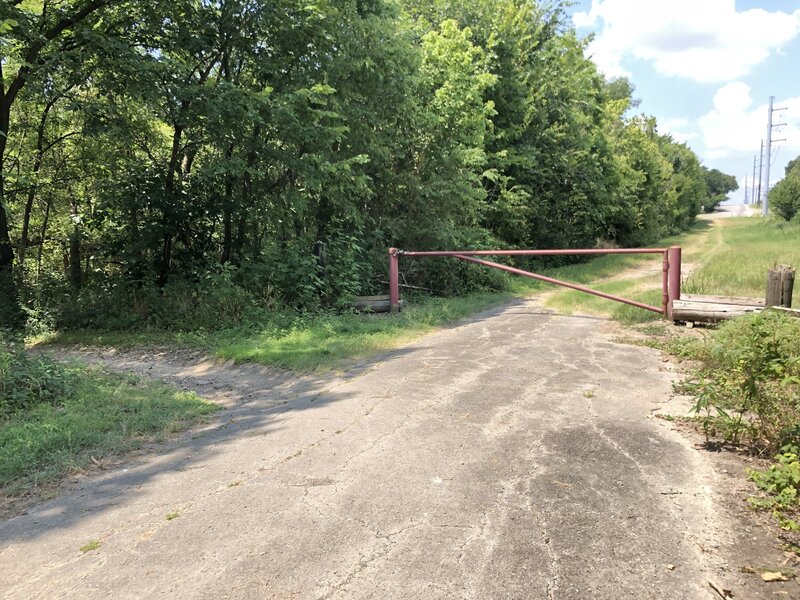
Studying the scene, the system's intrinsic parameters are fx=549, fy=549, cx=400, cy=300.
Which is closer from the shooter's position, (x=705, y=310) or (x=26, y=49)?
(x=705, y=310)

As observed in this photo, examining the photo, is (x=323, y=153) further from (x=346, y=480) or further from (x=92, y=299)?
(x=346, y=480)

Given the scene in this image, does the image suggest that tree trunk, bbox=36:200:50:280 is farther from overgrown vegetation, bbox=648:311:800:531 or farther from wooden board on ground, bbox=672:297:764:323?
overgrown vegetation, bbox=648:311:800:531

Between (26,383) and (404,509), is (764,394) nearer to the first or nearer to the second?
(404,509)

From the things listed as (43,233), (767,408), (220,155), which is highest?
(220,155)

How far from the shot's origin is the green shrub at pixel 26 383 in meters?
5.23

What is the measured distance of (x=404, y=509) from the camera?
10.5 feet

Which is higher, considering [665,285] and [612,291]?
[665,285]

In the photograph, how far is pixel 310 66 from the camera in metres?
10.8

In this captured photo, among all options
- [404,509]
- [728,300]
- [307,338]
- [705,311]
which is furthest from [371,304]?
[404,509]

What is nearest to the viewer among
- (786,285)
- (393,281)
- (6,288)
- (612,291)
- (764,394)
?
(764,394)

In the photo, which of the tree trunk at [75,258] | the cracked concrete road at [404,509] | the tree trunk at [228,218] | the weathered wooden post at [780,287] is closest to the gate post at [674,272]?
the weathered wooden post at [780,287]

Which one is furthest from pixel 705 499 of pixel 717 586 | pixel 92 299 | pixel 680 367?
pixel 92 299

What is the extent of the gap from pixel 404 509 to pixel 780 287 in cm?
684

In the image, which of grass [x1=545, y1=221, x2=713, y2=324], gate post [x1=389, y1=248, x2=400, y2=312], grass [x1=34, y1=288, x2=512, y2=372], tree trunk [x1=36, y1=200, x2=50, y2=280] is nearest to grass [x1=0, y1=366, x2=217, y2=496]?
grass [x1=34, y1=288, x2=512, y2=372]
